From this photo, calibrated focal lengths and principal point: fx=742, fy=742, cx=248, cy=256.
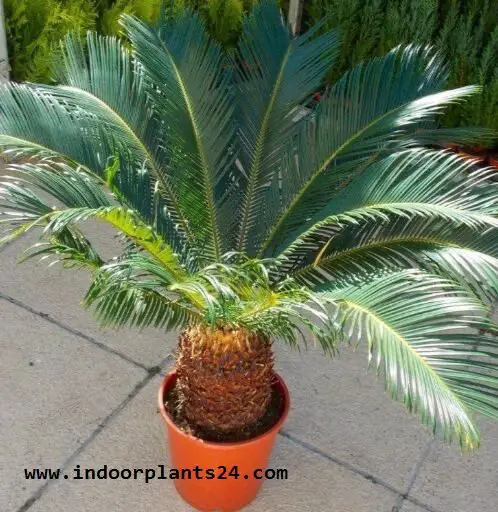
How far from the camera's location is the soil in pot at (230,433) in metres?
2.60

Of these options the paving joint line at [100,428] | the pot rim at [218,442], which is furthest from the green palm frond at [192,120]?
the paving joint line at [100,428]

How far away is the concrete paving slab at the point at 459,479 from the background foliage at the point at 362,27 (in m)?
2.51

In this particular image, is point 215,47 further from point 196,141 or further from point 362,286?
point 362,286

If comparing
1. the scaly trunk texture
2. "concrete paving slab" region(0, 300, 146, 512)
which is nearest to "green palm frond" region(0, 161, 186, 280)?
the scaly trunk texture

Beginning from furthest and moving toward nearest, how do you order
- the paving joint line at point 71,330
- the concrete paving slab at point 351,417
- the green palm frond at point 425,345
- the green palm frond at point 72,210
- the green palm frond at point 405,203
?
the paving joint line at point 71,330
the concrete paving slab at point 351,417
the green palm frond at point 405,203
the green palm frond at point 72,210
the green palm frond at point 425,345

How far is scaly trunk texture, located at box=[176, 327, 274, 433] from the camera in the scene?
237 cm

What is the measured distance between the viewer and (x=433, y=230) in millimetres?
2428

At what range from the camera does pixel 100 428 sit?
312 centimetres

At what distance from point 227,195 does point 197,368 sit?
A: 75 cm

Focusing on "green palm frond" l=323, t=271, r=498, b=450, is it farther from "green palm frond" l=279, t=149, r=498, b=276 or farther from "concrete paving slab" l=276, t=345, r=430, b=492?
"concrete paving slab" l=276, t=345, r=430, b=492

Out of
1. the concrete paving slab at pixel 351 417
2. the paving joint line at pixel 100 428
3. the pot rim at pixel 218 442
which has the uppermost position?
the pot rim at pixel 218 442

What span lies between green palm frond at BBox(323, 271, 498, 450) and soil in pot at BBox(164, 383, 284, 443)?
0.65 m

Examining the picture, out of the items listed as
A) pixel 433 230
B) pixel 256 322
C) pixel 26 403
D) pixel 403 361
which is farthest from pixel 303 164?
pixel 26 403

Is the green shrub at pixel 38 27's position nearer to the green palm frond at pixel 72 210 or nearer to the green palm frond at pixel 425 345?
the green palm frond at pixel 72 210
